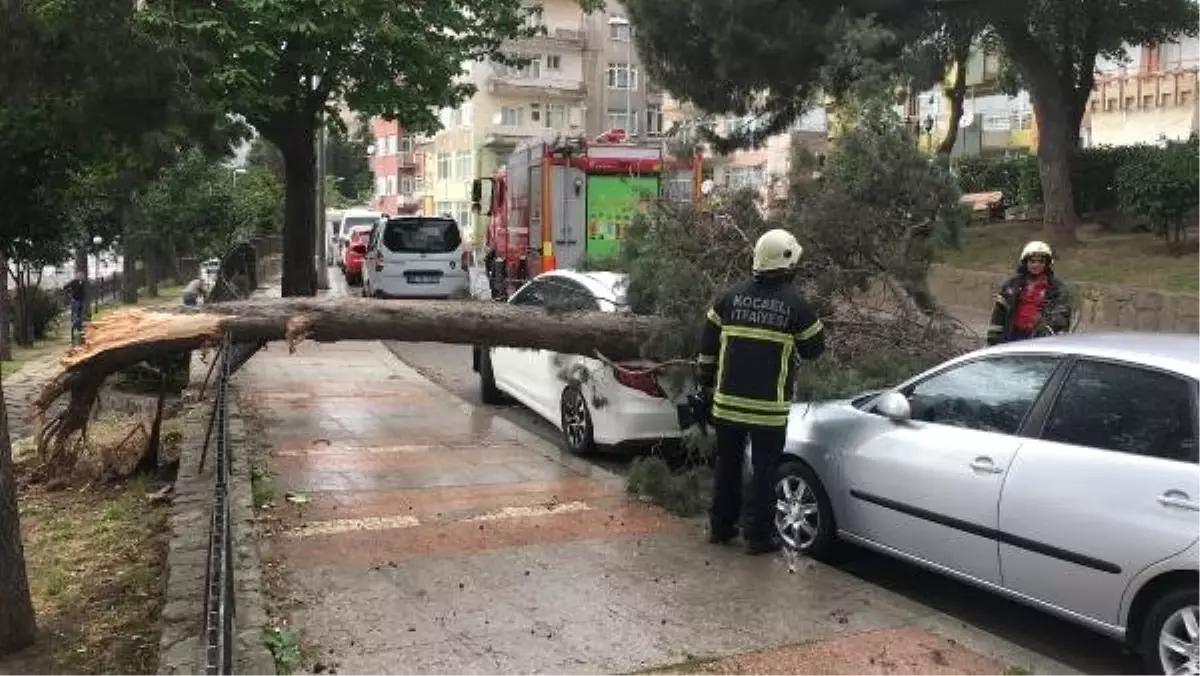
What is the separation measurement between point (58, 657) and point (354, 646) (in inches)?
61.5

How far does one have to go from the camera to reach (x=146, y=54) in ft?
21.2

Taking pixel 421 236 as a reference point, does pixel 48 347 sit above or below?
below

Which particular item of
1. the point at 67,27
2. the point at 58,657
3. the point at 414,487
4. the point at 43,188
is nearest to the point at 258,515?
the point at 414,487

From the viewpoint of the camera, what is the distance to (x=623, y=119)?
228ft

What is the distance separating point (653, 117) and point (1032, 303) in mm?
64867

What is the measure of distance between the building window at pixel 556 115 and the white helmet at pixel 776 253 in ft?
204

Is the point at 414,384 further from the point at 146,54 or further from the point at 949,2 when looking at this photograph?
the point at 949,2

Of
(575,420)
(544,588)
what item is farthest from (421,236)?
(544,588)

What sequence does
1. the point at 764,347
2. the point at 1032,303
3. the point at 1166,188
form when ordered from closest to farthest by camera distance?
1. the point at 764,347
2. the point at 1032,303
3. the point at 1166,188

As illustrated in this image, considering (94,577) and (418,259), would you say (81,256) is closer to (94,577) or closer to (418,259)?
(418,259)

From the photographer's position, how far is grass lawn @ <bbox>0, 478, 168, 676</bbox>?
5324mm

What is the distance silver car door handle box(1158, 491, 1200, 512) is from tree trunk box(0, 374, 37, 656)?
16.1 ft

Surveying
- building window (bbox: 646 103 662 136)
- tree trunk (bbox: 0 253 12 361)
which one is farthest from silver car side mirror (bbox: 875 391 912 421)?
building window (bbox: 646 103 662 136)

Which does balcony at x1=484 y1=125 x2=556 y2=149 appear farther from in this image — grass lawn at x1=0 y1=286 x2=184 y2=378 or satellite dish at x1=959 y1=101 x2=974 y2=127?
grass lawn at x1=0 y1=286 x2=184 y2=378
